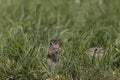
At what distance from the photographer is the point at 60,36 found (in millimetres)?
5910

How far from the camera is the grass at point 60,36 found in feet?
15.9

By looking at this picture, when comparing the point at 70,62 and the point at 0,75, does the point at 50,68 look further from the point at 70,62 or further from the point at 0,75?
the point at 0,75

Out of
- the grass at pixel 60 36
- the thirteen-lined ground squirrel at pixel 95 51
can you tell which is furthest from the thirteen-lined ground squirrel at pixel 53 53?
the thirteen-lined ground squirrel at pixel 95 51

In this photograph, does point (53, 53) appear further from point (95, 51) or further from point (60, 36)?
point (60, 36)

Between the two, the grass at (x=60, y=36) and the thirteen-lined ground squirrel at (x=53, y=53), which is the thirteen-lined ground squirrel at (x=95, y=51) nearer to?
the grass at (x=60, y=36)

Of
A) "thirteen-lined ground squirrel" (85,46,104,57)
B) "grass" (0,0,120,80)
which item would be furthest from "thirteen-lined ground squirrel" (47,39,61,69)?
"thirteen-lined ground squirrel" (85,46,104,57)

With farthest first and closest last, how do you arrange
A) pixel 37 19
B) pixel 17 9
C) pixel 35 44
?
1. pixel 17 9
2. pixel 37 19
3. pixel 35 44

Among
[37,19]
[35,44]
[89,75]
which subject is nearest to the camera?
[89,75]

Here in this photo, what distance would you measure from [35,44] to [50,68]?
1.35ft

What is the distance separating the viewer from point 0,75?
4.92 meters

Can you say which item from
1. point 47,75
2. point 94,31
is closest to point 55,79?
point 47,75

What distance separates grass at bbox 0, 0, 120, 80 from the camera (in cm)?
484

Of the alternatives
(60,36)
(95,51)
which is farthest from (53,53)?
(60,36)

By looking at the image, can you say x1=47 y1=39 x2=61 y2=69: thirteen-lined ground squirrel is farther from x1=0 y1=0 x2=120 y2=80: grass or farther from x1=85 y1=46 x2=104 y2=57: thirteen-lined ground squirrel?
x1=85 y1=46 x2=104 y2=57: thirteen-lined ground squirrel
